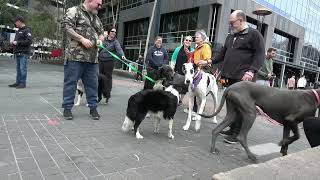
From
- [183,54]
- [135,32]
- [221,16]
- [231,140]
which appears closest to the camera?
[231,140]

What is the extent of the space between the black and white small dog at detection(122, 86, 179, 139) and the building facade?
23.5 m

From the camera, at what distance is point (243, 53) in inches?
230

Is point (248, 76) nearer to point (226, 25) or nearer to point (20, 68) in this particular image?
point (20, 68)

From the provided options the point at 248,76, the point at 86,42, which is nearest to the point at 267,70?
the point at 248,76

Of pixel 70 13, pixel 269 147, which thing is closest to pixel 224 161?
pixel 269 147

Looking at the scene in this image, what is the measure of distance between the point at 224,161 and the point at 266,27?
1346 inches

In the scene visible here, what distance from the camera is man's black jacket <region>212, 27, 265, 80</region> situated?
5.72m

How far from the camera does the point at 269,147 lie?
19.1 feet

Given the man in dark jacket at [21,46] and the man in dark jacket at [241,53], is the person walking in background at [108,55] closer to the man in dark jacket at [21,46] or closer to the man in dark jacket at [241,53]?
the man in dark jacket at [21,46]

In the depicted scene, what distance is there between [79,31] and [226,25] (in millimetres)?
26042

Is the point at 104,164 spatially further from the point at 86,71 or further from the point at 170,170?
the point at 86,71

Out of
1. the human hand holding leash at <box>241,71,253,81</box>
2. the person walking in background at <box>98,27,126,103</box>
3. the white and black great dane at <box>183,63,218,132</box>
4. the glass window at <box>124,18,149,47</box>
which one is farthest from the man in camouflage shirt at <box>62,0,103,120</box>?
the glass window at <box>124,18,149,47</box>

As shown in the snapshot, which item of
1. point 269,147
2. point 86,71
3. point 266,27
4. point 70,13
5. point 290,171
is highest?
point 266,27

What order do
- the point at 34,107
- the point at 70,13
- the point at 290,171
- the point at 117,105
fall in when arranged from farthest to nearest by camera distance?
the point at 117,105 → the point at 34,107 → the point at 70,13 → the point at 290,171
